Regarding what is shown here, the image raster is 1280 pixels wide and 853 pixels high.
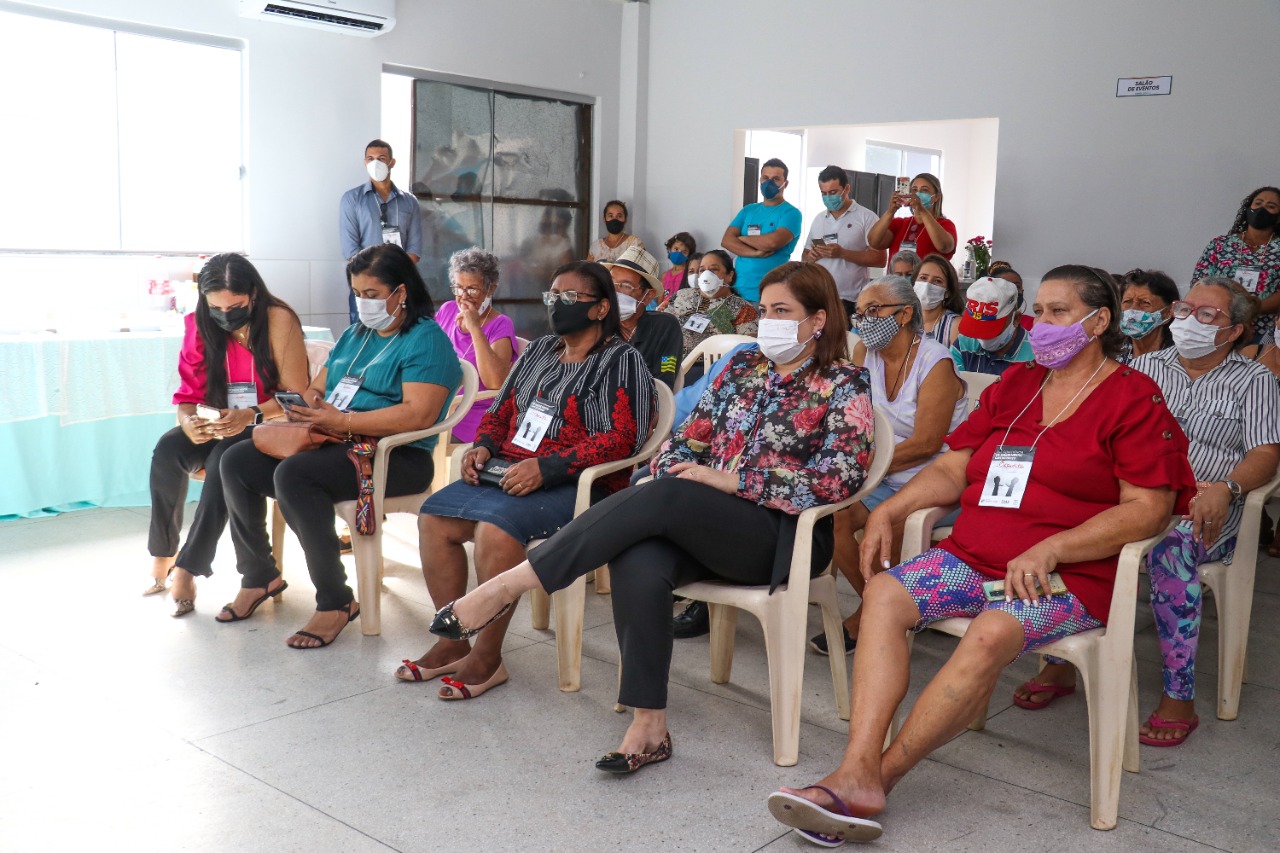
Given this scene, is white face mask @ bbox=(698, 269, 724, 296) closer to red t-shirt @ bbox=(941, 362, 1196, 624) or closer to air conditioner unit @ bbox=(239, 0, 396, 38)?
air conditioner unit @ bbox=(239, 0, 396, 38)

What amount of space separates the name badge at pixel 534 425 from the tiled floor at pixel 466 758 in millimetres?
615

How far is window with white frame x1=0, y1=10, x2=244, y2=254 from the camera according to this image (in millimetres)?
5609

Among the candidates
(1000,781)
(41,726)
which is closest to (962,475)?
(1000,781)

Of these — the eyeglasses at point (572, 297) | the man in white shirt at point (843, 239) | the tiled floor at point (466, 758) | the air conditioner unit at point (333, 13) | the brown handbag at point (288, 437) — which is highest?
the air conditioner unit at point (333, 13)

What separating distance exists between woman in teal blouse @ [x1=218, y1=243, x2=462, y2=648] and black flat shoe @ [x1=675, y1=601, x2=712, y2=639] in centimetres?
92

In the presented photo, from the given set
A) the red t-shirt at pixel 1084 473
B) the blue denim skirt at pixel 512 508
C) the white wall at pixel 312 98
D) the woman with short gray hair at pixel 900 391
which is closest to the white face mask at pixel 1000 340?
the woman with short gray hair at pixel 900 391

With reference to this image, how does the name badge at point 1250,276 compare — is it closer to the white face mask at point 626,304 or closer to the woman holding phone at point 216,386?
the white face mask at point 626,304

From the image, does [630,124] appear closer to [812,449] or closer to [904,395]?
[904,395]

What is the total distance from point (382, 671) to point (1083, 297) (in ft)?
6.59

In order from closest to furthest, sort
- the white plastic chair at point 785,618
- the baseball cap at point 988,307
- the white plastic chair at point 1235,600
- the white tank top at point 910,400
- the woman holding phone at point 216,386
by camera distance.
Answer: the white plastic chair at point 785,618, the white plastic chair at point 1235,600, the white tank top at point 910,400, the woman holding phone at point 216,386, the baseball cap at point 988,307

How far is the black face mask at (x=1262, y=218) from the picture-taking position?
5.23m

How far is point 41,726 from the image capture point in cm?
255

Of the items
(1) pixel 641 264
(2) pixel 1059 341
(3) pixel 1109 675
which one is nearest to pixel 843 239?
(1) pixel 641 264

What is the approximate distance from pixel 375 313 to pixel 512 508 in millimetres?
891
